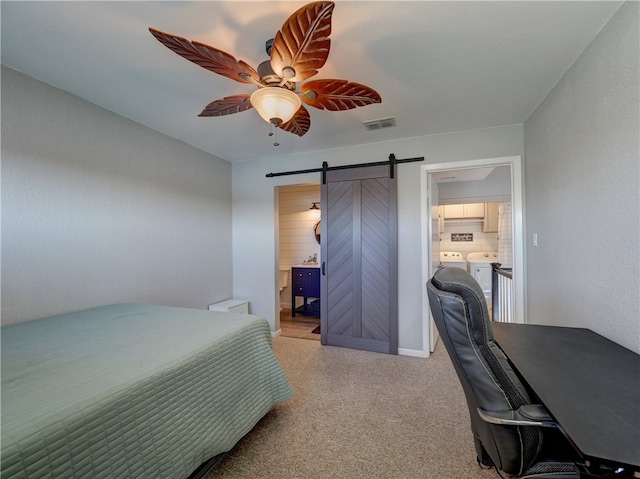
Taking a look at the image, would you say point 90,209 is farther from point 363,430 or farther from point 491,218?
point 491,218

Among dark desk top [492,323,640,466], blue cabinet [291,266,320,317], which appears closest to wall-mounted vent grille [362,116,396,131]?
dark desk top [492,323,640,466]

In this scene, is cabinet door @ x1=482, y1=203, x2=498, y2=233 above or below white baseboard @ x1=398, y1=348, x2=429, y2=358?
above

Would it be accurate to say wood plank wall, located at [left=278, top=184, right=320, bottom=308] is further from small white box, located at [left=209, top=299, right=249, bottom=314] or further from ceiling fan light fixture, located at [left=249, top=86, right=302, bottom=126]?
ceiling fan light fixture, located at [left=249, top=86, right=302, bottom=126]

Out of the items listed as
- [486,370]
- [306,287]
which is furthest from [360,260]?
[486,370]

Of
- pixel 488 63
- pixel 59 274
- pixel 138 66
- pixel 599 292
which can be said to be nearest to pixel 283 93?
pixel 138 66

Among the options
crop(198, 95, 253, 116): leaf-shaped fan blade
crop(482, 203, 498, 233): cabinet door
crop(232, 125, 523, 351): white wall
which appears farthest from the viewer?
crop(482, 203, 498, 233): cabinet door

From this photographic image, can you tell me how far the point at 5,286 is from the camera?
1811mm

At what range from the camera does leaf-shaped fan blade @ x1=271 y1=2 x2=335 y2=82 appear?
1.08 metres

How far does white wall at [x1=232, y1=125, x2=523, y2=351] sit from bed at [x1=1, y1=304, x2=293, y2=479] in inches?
69.2

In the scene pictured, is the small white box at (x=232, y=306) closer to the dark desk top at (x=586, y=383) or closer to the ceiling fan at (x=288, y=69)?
the ceiling fan at (x=288, y=69)

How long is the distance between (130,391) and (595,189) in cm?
251

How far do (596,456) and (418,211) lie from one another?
2613 millimetres

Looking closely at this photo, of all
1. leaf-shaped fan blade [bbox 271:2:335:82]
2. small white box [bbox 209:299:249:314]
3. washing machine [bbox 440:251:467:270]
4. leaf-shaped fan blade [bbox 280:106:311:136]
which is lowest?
small white box [bbox 209:299:249:314]

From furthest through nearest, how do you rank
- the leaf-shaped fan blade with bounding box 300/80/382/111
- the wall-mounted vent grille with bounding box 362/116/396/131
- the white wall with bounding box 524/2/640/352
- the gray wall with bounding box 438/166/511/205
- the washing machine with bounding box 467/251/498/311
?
the washing machine with bounding box 467/251/498/311 < the gray wall with bounding box 438/166/511/205 < the wall-mounted vent grille with bounding box 362/116/396/131 < the leaf-shaped fan blade with bounding box 300/80/382/111 < the white wall with bounding box 524/2/640/352
